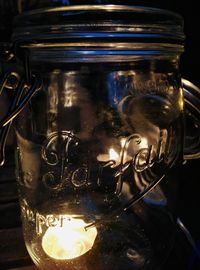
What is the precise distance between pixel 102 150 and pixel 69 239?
11 centimetres

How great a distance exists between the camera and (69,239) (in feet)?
1.44

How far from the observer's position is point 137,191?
0.43 m

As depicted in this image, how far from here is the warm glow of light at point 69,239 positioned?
0.43 metres

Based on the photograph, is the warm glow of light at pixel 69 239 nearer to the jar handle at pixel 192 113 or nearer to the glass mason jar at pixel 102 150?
the glass mason jar at pixel 102 150

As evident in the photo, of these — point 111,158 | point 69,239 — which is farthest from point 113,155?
point 69,239

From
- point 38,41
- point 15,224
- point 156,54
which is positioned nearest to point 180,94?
point 156,54

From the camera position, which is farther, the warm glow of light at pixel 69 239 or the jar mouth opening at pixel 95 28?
the warm glow of light at pixel 69 239

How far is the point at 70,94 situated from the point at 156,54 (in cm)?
Answer: 10

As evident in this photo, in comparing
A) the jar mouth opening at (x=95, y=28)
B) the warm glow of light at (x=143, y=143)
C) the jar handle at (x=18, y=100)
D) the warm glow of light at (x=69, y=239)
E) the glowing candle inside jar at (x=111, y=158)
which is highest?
the jar mouth opening at (x=95, y=28)

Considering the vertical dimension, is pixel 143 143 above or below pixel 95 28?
below

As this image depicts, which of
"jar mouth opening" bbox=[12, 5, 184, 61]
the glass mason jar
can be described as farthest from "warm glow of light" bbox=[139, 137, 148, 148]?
"jar mouth opening" bbox=[12, 5, 184, 61]

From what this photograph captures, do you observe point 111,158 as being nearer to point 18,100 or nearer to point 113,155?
point 113,155

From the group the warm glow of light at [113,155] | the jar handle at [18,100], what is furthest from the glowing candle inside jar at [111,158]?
the jar handle at [18,100]

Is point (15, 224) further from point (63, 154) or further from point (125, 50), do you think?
point (125, 50)
